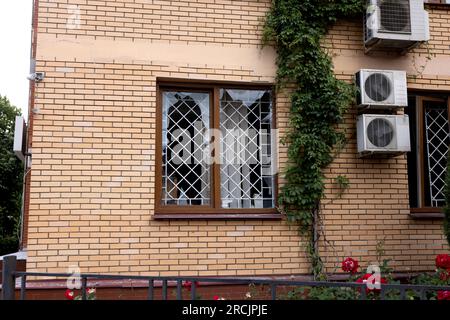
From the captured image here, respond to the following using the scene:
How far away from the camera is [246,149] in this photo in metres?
5.32

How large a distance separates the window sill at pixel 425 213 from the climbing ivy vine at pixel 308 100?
1.15m

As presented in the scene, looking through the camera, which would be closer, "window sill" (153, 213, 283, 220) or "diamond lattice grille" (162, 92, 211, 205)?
"window sill" (153, 213, 283, 220)

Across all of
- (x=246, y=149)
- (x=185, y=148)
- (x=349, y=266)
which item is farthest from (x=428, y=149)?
(x=185, y=148)

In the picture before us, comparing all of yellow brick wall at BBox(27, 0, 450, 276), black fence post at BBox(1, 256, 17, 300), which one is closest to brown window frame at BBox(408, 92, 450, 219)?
yellow brick wall at BBox(27, 0, 450, 276)

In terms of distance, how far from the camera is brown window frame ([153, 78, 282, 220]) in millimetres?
4977

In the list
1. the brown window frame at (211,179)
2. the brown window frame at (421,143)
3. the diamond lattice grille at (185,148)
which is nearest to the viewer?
the brown window frame at (211,179)

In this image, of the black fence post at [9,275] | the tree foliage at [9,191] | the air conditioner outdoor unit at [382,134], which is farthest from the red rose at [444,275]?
the tree foliage at [9,191]

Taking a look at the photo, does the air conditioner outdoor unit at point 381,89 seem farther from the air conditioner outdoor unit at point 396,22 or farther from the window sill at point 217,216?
the window sill at point 217,216

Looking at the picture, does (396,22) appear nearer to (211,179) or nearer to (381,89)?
(381,89)

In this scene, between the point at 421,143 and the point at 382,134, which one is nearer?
the point at 382,134

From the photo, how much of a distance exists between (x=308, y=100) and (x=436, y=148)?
71.4 inches

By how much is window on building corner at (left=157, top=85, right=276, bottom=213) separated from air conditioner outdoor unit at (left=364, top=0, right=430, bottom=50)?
1.39m

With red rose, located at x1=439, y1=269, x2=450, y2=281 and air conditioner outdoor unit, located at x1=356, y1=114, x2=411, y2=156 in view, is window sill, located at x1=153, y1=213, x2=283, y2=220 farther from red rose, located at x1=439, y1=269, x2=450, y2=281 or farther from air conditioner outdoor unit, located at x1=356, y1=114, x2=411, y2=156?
red rose, located at x1=439, y1=269, x2=450, y2=281

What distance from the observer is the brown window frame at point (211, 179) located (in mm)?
4977
